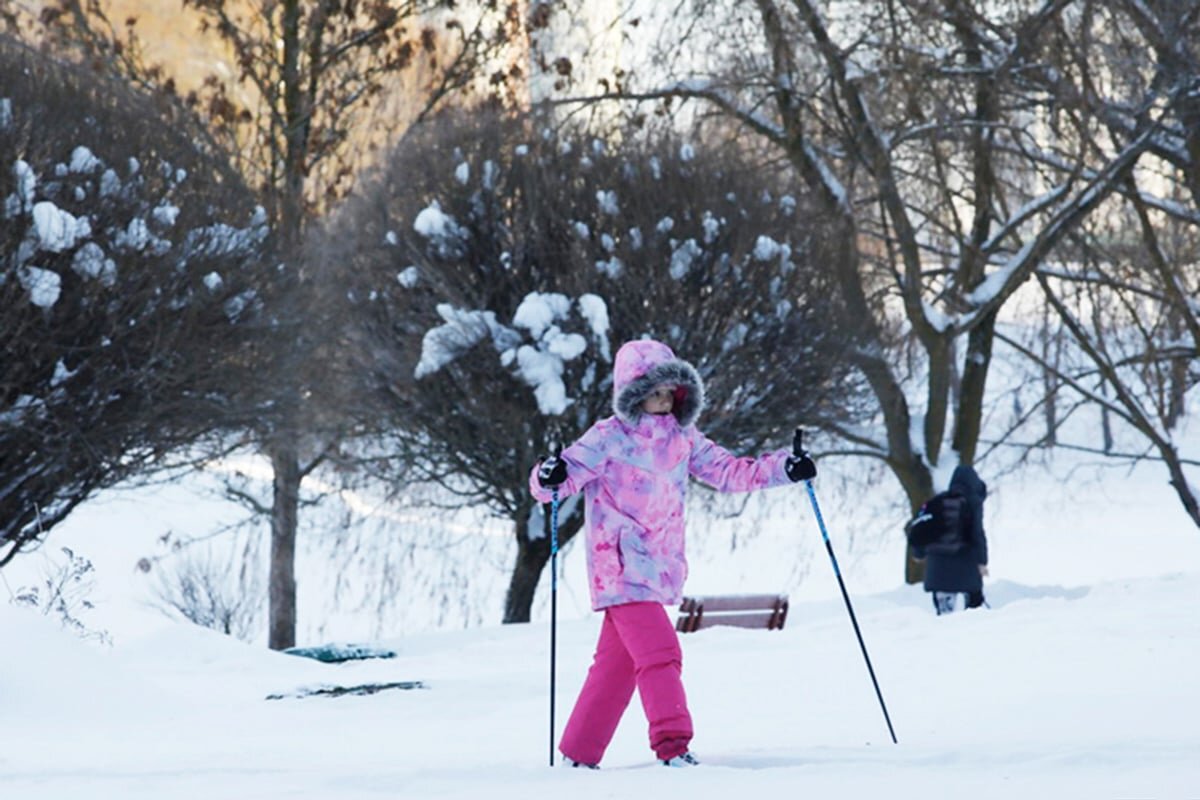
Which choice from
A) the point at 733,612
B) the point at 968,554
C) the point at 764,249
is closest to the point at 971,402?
the point at 764,249

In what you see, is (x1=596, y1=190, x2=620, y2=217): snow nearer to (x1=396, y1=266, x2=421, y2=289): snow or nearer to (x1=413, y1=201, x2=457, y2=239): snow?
(x1=413, y1=201, x2=457, y2=239): snow

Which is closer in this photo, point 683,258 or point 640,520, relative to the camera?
point 640,520

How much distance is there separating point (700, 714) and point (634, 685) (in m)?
2.35

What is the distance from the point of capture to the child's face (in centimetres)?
577

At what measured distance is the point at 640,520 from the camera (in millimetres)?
5672

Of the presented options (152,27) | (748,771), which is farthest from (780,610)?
(152,27)

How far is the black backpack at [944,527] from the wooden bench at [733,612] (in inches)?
51.0

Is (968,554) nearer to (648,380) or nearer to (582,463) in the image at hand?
(648,380)

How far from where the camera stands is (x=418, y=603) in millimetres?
26906

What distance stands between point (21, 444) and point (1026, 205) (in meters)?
11.1

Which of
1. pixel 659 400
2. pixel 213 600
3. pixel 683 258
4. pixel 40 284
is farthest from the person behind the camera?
pixel 213 600

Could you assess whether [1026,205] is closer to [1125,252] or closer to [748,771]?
[1125,252]

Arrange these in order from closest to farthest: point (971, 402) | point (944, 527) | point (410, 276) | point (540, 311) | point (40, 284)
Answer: point (40, 284), point (944, 527), point (540, 311), point (410, 276), point (971, 402)

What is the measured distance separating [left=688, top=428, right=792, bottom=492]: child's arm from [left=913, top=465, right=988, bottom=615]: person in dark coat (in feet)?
24.9
